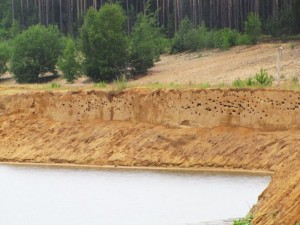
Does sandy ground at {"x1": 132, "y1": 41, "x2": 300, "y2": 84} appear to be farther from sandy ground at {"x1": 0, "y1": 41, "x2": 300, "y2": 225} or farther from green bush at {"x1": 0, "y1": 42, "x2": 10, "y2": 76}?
green bush at {"x1": 0, "y1": 42, "x2": 10, "y2": 76}

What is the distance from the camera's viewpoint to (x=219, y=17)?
7688 cm

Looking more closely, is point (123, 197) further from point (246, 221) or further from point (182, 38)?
point (182, 38)

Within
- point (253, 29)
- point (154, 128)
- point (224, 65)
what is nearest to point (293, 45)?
point (224, 65)

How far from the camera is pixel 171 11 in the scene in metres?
81.4

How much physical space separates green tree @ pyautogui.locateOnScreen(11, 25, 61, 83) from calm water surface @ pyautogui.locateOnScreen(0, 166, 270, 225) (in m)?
26.4

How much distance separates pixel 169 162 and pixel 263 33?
3300 centimetres

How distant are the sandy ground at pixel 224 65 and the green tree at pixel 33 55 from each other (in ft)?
20.7

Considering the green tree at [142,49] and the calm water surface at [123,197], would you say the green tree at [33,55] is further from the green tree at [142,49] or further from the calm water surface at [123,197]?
the calm water surface at [123,197]

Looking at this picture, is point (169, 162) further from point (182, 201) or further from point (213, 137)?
point (182, 201)

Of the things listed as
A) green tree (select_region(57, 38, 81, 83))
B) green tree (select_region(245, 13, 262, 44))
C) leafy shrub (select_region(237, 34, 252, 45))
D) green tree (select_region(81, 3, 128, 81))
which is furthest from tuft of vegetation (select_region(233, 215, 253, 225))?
green tree (select_region(245, 13, 262, 44))

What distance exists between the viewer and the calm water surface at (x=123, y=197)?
23844 millimetres

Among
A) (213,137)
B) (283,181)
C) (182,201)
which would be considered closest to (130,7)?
(213,137)

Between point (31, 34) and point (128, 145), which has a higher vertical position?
point (31, 34)

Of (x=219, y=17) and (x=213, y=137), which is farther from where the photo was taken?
(x=219, y=17)
